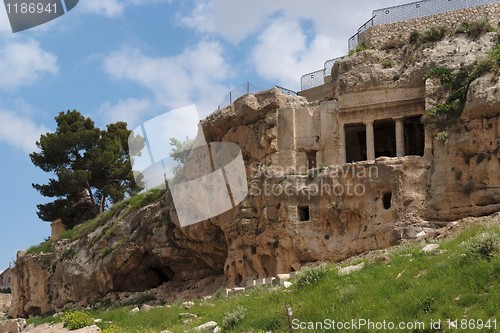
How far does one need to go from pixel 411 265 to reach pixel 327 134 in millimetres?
11823

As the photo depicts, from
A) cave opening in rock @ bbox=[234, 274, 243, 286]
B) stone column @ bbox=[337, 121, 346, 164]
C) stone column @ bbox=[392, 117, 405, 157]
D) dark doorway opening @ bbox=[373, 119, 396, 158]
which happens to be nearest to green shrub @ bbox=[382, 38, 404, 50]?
dark doorway opening @ bbox=[373, 119, 396, 158]

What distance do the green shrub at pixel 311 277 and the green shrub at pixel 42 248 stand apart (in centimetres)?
2530

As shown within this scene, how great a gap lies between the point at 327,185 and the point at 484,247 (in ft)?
32.7

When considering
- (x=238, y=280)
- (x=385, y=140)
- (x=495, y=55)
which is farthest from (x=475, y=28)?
(x=238, y=280)

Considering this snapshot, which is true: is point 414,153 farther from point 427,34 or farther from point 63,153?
point 63,153

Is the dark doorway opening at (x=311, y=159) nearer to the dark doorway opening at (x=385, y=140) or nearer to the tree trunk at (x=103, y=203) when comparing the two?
the dark doorway opening at (x=385, y=140)

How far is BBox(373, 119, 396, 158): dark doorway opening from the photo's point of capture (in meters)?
33.1

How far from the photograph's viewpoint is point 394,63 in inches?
1248

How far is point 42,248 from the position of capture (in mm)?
45719

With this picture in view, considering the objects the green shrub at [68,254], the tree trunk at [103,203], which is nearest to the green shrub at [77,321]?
the green shrub at [68,254]

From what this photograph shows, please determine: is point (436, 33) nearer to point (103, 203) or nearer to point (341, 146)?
point (341, 146)

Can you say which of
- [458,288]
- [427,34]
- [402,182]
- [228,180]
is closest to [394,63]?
[427,34]

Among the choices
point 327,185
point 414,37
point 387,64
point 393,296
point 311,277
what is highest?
point 414,37

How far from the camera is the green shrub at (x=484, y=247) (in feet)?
Answer: 63.0
